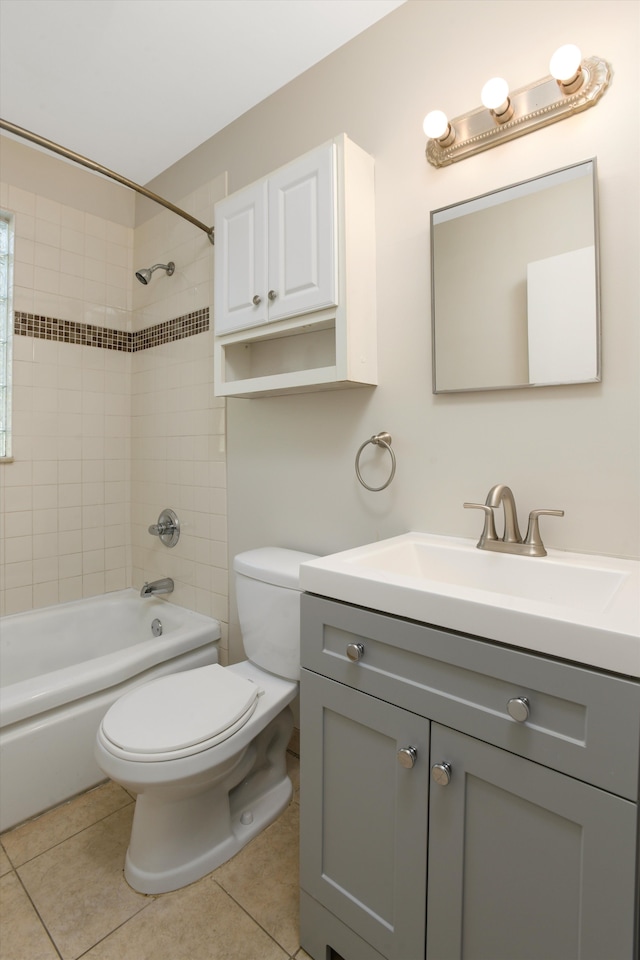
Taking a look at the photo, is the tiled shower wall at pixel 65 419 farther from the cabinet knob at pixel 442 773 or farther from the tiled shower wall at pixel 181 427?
the cabinet knob at pixel 442 773

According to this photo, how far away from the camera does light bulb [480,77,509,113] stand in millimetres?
1226

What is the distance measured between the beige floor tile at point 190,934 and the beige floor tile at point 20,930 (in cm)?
12

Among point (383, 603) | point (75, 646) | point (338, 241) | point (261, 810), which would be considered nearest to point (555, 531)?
point (383, 603)

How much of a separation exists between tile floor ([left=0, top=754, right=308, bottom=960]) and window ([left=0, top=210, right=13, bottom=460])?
1.60 meters

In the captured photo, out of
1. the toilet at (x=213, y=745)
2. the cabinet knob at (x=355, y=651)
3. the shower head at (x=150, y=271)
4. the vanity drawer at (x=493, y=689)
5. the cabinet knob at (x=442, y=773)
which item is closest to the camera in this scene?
the vanity drawer at (x=493, y=689)

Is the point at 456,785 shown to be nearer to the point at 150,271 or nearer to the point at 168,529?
the point at 168,529

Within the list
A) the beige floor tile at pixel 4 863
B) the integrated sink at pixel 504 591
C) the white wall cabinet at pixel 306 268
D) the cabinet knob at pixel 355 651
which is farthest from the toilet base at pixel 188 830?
the white wall cabinet at pixel 306 268

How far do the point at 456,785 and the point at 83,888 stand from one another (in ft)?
3.83

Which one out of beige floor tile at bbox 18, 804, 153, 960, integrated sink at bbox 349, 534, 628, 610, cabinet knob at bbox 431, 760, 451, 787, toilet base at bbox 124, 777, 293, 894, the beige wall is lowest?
beige floor tile at bbox 18, 804, 153, 960

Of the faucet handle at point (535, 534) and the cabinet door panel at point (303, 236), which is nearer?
the faucet handle at point (535, 534)

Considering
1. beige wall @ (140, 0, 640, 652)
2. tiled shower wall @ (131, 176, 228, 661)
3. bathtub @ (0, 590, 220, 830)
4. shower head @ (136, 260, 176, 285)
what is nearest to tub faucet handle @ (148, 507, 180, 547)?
tiled shower wall @ (131, 176, 228, 661)

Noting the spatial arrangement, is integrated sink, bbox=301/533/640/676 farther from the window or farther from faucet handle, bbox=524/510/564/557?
the window

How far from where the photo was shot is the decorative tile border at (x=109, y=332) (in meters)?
2.28

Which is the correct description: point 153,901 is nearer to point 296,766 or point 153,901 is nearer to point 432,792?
point 296,766
